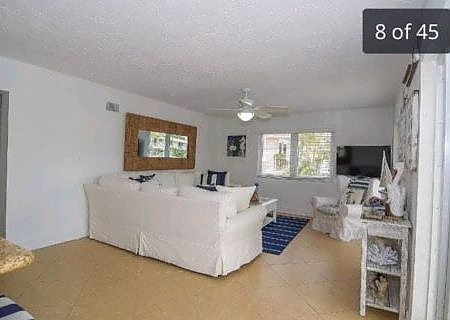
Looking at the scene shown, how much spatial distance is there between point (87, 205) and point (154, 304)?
237 centimetres

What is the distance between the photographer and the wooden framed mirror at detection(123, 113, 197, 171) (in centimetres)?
469

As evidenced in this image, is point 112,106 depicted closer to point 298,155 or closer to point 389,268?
point 298,155

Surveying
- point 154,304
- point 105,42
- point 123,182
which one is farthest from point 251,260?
point 105,42

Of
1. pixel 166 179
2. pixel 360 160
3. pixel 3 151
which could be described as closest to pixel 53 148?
pixel 3 151

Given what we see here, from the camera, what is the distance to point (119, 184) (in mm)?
3564

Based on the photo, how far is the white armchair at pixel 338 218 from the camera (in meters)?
4.18

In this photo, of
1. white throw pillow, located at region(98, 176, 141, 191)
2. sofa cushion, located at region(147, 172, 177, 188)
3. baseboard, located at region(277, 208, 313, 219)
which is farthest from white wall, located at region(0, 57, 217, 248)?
baseboard, located at region(277, 208, 313, 219)

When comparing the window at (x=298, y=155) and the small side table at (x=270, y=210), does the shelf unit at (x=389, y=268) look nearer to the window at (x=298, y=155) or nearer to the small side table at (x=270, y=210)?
the small side table at (x=270, y=210)

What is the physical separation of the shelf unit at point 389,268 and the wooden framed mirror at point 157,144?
387 cm

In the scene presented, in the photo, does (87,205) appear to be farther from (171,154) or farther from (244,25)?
(244,25)

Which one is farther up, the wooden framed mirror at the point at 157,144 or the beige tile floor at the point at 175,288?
the wooden framed mirror at the point at 157,144

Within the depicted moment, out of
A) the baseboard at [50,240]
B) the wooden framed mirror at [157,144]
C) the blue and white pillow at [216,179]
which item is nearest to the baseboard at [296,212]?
the blue and white pillow at [216,179]

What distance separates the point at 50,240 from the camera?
3.57m

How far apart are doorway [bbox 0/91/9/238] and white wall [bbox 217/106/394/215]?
4.76 metres
